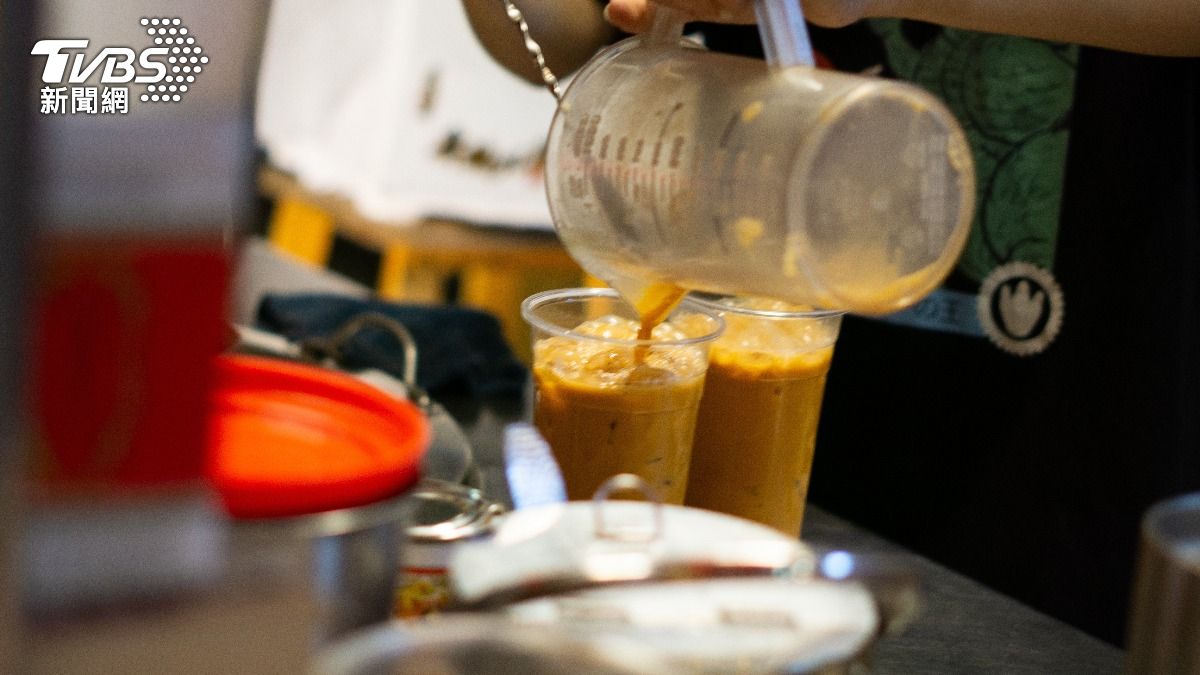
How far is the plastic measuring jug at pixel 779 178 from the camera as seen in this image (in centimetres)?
81

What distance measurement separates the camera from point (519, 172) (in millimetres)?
3098

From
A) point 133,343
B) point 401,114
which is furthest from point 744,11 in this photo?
point 401,114

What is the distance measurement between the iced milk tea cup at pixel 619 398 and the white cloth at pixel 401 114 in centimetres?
202

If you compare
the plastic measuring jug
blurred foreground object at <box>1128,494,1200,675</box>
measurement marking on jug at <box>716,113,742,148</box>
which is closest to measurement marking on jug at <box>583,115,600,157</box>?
the plastic measuring jug

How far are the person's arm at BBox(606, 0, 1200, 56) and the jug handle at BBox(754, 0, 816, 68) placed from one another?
308 millimetres

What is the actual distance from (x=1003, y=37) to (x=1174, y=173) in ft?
0.84

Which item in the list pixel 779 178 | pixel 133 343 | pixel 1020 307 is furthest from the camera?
pixel 1020 307

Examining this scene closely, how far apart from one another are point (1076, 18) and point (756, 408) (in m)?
0.55

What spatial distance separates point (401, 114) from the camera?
3.00 m

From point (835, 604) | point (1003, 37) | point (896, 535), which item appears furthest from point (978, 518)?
point (835, 604)

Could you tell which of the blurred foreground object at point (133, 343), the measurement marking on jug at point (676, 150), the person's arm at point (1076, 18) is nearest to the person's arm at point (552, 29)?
the person's arm at point (1076, 18)

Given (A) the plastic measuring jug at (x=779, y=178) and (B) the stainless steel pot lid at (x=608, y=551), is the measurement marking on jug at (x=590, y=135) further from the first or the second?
(B) the stainless steel pot lid at (x=608, y=551)

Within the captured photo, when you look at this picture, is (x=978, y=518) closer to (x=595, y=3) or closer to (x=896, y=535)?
(x=896, y=535)

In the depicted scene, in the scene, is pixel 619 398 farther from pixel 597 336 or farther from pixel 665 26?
pixel 665 26
